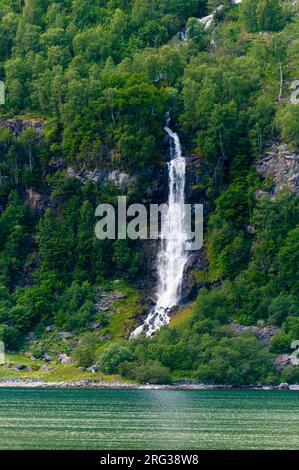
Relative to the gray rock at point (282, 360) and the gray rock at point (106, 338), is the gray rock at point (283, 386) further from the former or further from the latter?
the gray rock at point (106, 338)

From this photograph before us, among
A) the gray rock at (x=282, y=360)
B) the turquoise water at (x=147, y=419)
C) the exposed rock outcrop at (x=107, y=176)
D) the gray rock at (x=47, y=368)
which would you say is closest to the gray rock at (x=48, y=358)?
the gray rock at (x=47, y=368)

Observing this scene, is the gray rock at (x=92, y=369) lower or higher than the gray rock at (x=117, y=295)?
lower

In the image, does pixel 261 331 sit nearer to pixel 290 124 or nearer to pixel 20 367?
pixel 20 367

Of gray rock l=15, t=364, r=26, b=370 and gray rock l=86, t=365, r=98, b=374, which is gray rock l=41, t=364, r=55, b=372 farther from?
gray rock l=86, t=365, r=98, b=374

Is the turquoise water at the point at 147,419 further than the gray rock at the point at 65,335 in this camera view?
No

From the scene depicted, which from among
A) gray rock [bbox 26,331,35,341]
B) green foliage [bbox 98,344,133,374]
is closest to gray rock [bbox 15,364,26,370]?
green foliage [bbox 98,344,133,374]

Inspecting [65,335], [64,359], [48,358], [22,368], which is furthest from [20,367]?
[65,335]
